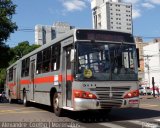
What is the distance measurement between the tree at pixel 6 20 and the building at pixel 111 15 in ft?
32.3

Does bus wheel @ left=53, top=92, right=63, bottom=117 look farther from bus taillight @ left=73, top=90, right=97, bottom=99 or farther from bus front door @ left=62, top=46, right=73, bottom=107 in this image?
bus taillight @ left=73, top=90, right=97, bottom=99

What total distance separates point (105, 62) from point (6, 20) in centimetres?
2768

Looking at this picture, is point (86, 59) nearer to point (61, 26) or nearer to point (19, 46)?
point (61, 26)

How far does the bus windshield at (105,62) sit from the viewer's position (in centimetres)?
1324

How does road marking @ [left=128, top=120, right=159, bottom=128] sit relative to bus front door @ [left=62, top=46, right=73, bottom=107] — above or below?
below

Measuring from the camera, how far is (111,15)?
144 feet

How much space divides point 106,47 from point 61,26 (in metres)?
33.4

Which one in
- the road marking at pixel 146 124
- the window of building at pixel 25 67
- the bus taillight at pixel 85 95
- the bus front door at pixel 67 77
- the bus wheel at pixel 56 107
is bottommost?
the road marking at pixel 146 124

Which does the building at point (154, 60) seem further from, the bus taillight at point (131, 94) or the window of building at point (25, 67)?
the bus taillight at point (131, 94)

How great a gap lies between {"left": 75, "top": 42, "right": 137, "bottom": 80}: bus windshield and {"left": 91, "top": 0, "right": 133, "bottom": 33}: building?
95.9 ft

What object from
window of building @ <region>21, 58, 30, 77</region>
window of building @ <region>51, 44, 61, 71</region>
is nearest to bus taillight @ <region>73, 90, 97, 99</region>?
window of building @ <region>51, 44, 61, 71</region>

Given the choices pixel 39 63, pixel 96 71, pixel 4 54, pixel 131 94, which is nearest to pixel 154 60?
pixel 4 54

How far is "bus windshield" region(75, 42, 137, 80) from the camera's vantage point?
1324 centimetres

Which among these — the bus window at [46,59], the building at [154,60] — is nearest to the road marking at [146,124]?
the bus window at [46,59]
